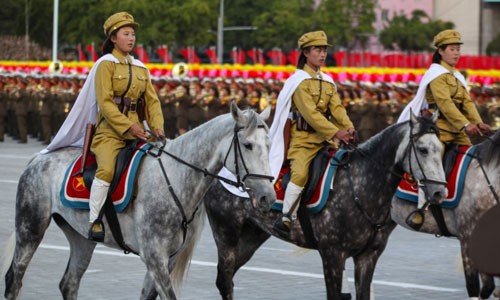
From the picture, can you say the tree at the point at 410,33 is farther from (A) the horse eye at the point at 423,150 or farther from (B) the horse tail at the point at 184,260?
(B) the horse tail at the point at 184,260

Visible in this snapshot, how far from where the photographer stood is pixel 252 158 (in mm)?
7906

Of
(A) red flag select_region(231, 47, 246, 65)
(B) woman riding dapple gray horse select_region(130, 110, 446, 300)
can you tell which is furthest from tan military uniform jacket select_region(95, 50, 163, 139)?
(A) red flag select_region(231, 47, 246, 65)

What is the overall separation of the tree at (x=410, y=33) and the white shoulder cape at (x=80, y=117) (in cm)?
6966

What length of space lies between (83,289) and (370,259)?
307 centimetres

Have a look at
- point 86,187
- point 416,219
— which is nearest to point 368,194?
point 416,219

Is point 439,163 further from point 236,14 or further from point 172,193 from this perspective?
point 236,14

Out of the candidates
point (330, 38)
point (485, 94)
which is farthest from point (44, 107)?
point (330, 38)

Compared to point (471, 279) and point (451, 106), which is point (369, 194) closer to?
point (471, 279)

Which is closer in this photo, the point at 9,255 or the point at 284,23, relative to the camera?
the point at 9,255

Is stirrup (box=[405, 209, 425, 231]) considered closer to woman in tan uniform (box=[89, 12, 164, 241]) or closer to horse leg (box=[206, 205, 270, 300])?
horse leg (box=[206, 205, 270, 300])

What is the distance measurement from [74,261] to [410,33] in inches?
2796

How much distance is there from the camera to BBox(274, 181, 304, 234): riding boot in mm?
9656

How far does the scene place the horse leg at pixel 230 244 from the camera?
1005cm

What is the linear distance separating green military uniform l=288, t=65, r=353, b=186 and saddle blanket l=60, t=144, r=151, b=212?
4.81ft
